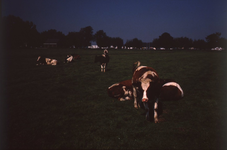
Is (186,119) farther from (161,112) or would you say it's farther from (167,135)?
(167,135)

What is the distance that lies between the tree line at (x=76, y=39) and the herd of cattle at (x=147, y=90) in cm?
1149

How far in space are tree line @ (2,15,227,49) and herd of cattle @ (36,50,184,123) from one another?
1149 cm

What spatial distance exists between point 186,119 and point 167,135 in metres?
1.49

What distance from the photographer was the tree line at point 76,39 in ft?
249

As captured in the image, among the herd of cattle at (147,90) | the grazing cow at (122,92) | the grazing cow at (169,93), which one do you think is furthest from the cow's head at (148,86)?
the grazing cow at (122,92)

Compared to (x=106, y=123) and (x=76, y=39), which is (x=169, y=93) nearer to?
(x=106, y=123)

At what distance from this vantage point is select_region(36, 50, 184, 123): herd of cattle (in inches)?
186

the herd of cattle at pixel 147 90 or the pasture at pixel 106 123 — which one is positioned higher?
the herd of cattle at pixel 147 90

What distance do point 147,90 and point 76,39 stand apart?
122m

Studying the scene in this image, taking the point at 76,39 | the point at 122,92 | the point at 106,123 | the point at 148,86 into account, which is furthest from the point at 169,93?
the point at 76,39

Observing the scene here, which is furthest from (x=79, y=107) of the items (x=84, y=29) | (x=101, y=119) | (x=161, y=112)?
(x=84, y=29)

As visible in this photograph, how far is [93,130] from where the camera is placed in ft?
15.5

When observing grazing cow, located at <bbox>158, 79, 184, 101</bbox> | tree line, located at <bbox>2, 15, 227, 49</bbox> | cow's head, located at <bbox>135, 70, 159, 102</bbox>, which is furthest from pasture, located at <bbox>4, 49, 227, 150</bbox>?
tree line, located at <bbox>2, 15, 227, 49</bbox>

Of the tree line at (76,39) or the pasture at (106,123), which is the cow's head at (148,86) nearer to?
the pasture at (106,123)
